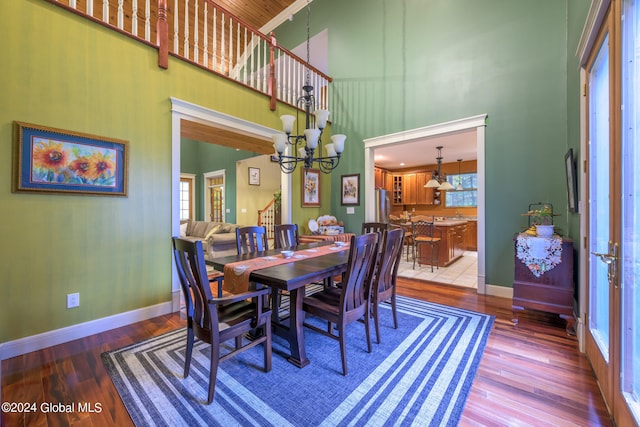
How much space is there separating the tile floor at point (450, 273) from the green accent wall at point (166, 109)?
0.70m

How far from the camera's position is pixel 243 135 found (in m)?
4.21

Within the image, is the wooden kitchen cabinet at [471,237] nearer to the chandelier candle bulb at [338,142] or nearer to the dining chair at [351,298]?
the chandelier candle bulb at [338,142]

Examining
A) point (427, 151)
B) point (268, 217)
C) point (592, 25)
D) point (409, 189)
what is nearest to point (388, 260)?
point (592, 25)

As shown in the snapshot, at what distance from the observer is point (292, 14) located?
5.84m

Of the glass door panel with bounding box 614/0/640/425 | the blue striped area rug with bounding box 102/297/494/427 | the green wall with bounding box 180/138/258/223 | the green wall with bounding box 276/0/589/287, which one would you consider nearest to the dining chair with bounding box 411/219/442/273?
the green wall with bounding box 276/0/589/287

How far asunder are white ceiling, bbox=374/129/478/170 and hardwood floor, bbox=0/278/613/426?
3578mm

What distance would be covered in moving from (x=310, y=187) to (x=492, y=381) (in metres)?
3.69

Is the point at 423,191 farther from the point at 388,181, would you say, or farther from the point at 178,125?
the point at 178,125

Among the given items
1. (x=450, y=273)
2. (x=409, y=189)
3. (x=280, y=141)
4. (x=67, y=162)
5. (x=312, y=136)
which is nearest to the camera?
(x=67, y=162)

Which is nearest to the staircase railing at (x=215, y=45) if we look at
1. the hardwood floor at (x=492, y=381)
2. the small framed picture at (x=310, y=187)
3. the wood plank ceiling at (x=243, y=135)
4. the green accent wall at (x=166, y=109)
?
the green accent wall at (x=166, y=109)

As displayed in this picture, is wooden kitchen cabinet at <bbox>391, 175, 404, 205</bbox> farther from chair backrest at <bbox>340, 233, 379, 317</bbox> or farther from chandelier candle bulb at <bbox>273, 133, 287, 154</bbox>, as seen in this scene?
chair backrest at <bbox>340, 233, 379, 317</bbox>

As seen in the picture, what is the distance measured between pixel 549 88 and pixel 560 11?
0.85 metres

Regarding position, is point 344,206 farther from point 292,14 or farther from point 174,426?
point 292,14

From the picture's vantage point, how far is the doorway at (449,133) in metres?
3.62
